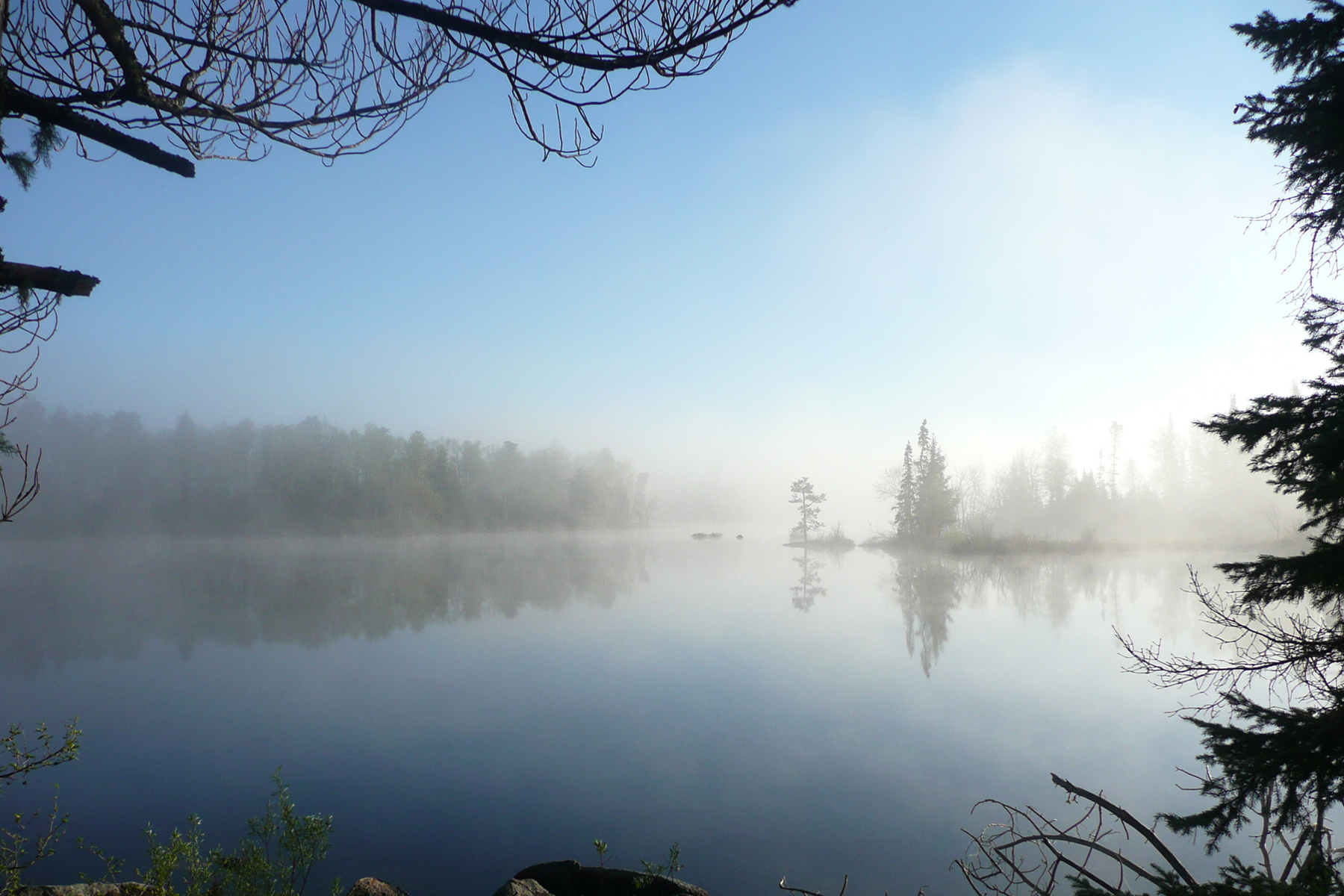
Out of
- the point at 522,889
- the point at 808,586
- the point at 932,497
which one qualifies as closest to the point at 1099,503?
the point at 932,497

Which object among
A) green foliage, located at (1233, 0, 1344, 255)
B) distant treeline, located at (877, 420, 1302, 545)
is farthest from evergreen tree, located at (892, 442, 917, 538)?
green foliage, located at (1233, 0, 1344, 255)

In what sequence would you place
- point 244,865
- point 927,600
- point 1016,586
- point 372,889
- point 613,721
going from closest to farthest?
1. point 244,865
2. point 372,889
3. point 613,721
4. point 927,600
5. point 1016,586

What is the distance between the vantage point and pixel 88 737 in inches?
252

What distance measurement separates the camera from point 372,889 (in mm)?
3094

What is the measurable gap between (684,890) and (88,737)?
23.6 feet

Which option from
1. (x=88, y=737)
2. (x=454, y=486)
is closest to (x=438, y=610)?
(x=88, y=737)

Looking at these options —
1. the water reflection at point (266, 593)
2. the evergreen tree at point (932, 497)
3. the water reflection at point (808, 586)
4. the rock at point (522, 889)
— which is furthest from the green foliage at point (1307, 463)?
the evergreen tree at point (932, 497)

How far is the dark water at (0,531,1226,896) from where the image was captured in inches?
169

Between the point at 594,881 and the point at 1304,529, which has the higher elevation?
the point at 1304,529

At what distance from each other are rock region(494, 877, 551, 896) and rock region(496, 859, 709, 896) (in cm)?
3

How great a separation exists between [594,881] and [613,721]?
3445mm

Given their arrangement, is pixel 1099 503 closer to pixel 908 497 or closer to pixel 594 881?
pixel 908 497

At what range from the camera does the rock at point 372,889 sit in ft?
9.99

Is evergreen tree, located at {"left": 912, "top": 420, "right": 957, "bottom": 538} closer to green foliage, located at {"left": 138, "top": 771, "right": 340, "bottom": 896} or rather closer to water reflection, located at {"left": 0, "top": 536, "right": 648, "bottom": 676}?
water reflection, located at {"left": 0, "top": 536, "right": 648, "bottom": 676}
